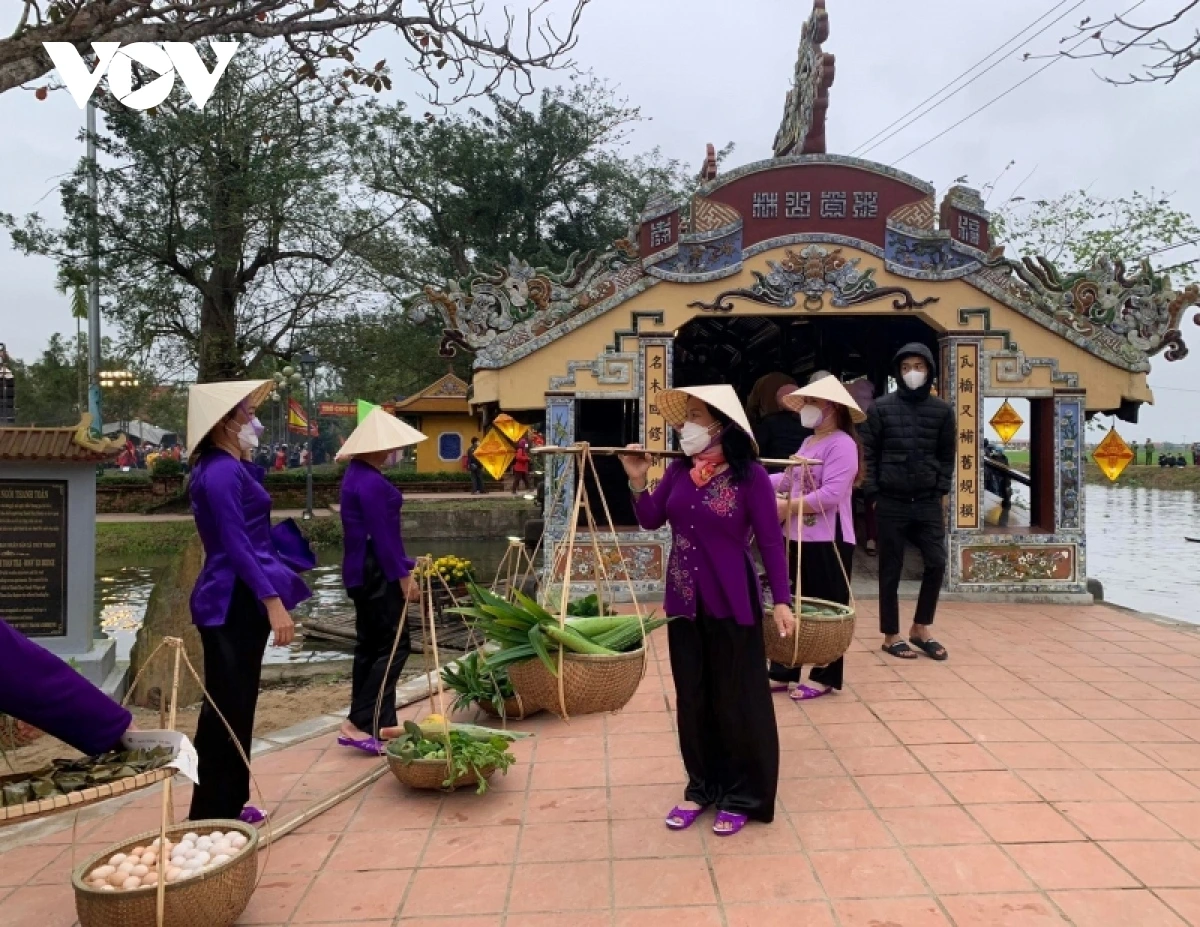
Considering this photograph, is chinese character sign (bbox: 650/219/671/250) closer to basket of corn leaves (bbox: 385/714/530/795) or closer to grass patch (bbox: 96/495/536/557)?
basket of corn leaves (bbox: 385/714/530/795)

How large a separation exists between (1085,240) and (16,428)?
2182cm

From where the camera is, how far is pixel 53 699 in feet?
7.02

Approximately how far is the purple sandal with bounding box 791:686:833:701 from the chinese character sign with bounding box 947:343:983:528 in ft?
11.8

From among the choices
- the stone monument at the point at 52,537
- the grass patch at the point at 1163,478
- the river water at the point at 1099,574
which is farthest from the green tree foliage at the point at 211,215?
the grass patch at the point at 1163,478

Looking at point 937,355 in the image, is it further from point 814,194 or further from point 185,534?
point 185,534

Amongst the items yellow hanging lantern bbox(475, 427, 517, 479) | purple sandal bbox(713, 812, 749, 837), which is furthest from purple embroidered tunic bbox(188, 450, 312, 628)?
yellow hanging lantern bbox(475, 427, 517, 479)

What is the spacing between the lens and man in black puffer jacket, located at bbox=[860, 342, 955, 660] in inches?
221

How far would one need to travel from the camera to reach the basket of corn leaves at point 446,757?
3.67 meters

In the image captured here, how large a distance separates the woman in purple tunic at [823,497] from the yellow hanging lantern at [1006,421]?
303 inches

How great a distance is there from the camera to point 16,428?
579 cm

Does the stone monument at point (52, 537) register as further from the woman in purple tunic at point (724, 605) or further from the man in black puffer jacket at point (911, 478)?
the man in black puffer jacket at point (911, 478)

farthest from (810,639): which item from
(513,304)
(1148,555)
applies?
(1148,555)

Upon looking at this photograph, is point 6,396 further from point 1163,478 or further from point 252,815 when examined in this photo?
point 1163,478

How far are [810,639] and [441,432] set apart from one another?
25.0 meters
